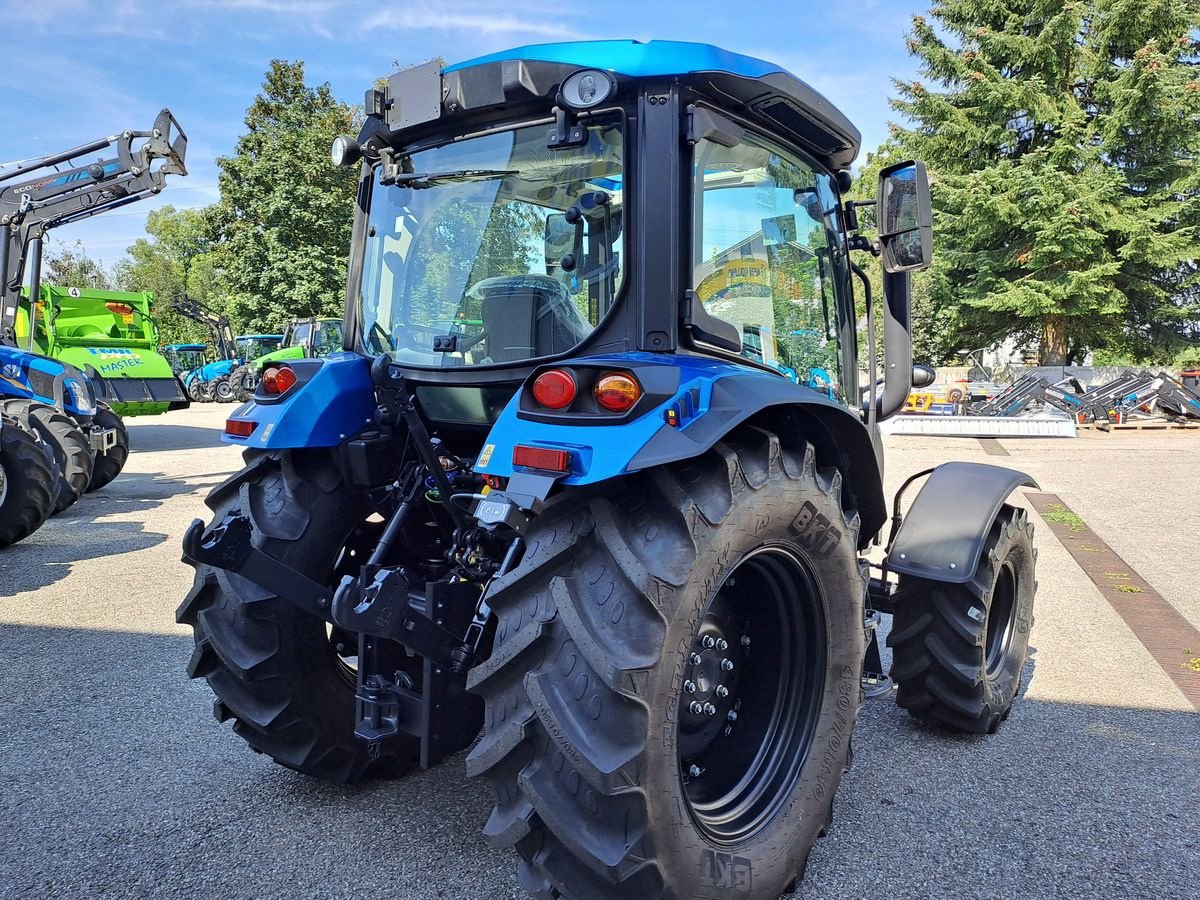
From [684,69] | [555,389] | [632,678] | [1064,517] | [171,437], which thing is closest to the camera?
[632,678]

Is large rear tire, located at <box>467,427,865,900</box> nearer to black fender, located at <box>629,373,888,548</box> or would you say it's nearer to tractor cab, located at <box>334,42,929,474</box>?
black fender, located at <box>629,373,888,548</box>

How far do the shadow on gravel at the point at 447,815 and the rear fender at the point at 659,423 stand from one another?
49.7 inches

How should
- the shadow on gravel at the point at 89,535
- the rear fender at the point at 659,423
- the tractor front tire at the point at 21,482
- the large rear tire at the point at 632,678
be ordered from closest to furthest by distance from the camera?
the large rear tire at the point at 632,678
the rear fender at the point at 659,423
the shadow on gravel at the point at 89,535
the tractor front tire at the point at 21,482

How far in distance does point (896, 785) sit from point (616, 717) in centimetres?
167

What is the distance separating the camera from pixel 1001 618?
3812 millimetres

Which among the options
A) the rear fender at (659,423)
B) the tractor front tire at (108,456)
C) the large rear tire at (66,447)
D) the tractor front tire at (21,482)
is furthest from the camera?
the tractor front tire at (108,456)

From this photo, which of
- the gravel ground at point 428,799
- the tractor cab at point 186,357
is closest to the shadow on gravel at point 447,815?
the gravel ground at point 428,799

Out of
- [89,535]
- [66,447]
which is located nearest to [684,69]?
[89,535]

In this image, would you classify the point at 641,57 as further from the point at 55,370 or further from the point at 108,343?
the point at 108,343

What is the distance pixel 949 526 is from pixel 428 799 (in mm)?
2194

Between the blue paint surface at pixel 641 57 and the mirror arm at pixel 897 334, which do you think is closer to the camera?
the blue paint surface at pixel 641 57

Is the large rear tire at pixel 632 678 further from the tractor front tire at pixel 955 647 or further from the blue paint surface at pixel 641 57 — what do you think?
the tractor front tire at pixel 955 647

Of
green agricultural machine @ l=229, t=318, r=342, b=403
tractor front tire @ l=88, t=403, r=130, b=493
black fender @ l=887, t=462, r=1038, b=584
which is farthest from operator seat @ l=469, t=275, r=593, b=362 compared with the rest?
green agricultural machine @ l=229, t=318, r=342, b=403

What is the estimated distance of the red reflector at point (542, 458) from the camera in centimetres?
200
